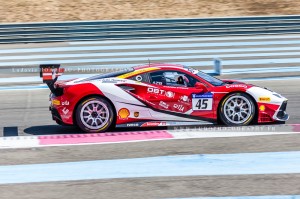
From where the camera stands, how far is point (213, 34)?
24.5m

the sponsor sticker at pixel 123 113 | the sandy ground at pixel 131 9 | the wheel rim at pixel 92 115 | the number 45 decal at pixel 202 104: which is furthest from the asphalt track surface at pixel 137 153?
the sandy ground at pixel 131 9

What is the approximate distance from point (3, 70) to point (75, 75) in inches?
91.7

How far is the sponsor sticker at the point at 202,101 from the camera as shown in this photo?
1123 centimetres

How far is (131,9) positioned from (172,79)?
16.6 m

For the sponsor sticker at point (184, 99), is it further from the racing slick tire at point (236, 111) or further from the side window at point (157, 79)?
the racing slick tire at point (236, 111)

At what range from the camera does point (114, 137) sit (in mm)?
10656

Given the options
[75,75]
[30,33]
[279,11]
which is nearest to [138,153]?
[75,75]

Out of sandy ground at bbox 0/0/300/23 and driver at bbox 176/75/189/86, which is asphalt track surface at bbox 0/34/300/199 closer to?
driver at bbox 176/75/189/86

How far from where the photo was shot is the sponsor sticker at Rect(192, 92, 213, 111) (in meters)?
11.2

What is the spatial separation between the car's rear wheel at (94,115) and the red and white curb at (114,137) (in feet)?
0.53

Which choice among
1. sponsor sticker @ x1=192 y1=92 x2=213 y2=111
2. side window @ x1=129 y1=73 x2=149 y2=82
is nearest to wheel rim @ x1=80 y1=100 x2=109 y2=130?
side window @ x1=129 y1=73 x2=149 y2=82

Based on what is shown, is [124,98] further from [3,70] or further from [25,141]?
[3,70]

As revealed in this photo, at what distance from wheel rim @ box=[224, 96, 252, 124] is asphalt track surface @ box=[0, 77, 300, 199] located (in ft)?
2.91

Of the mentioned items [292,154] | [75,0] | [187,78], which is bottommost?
[292,154]
